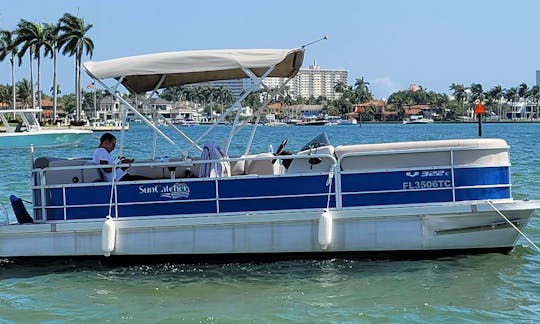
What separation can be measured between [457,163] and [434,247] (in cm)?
109

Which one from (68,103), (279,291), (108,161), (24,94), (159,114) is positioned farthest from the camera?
(68,103)

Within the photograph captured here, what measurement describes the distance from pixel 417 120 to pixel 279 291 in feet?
585

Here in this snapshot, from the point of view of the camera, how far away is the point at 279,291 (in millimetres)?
8820

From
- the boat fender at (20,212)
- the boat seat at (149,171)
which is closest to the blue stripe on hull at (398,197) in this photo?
the boat seat at (149,171)

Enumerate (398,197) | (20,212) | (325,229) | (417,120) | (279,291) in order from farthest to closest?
(417,120) < (20,212) < (398,197) < (325,229) < (279,291)

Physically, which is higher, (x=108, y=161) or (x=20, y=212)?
(x=108, y=161)

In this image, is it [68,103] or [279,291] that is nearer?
[279,291]

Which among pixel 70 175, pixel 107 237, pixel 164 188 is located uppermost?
pixel 70 175

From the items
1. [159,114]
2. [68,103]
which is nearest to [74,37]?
[159,114]

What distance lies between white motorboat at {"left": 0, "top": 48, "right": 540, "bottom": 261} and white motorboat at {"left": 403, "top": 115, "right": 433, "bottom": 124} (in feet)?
572

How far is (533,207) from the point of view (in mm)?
9453

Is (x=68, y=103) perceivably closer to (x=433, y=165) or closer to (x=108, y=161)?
(x=108, y=161)

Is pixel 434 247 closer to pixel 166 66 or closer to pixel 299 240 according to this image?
pixel 299 240

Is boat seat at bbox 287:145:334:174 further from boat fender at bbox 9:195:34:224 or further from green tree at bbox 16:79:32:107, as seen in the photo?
green tree at bbox 16:79:32:107
